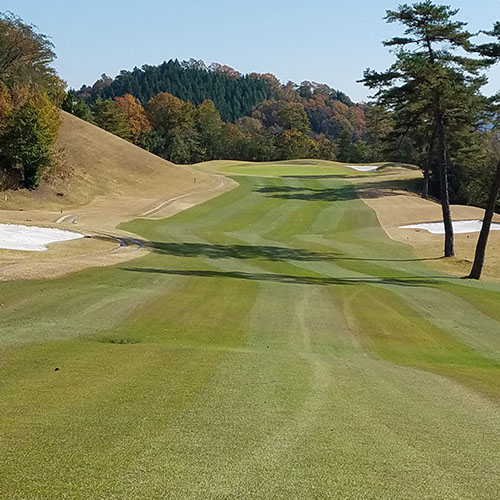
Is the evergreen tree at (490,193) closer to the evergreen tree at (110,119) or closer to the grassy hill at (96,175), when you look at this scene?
the grassy hill at (96,175)

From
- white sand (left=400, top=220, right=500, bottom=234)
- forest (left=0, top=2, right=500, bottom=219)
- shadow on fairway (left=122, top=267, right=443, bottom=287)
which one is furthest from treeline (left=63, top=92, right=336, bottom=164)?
shadow on fairway (left=122, top=267, right=443, bottom=287)

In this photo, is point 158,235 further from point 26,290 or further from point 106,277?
point 26,290

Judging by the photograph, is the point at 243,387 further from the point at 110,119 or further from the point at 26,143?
the point at 110,119

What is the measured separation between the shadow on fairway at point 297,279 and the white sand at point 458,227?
20.9m

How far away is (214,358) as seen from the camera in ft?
34.4

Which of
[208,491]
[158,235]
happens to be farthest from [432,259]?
[208,491]

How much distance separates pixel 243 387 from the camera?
852cm

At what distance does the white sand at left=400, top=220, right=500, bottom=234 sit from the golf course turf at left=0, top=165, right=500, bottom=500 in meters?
23.2

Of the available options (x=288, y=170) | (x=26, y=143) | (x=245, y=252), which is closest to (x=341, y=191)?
(x=288, y=170)

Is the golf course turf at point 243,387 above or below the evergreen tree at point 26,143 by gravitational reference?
below

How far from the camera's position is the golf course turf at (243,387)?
16.9 feet

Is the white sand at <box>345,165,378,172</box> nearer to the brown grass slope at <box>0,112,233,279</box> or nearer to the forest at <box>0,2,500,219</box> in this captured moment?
the forest at <box>0,2,500,219</box>

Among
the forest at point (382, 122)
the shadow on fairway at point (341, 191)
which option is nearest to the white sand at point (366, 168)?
the forest at point (382, 122)

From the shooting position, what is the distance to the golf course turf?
515cm
